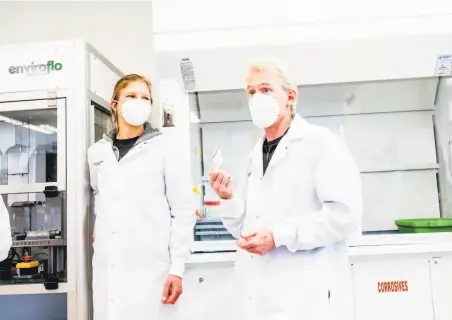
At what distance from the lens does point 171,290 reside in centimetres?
162

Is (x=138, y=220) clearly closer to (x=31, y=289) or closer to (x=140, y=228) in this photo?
(x=140, y=228)

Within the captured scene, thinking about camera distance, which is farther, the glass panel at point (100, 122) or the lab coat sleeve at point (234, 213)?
the glass panel at point (100, 122)

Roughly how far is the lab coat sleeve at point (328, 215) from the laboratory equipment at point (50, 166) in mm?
1055

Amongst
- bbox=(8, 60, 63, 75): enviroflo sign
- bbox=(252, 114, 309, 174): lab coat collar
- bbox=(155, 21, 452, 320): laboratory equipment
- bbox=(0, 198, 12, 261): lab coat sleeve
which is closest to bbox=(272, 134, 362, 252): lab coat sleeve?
bbox=(252, 114, 309, 174): lab coat collar

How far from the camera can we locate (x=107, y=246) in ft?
5.44

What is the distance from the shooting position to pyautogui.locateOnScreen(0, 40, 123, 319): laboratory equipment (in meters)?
1.86

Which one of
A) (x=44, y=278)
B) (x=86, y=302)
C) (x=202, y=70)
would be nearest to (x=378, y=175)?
(x=202, y=70)

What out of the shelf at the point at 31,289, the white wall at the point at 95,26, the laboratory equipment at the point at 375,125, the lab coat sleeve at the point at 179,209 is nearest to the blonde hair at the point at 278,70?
the laboratory equipment at the point at 375,125

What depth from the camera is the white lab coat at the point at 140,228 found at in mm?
1611

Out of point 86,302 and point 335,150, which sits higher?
point 335,150

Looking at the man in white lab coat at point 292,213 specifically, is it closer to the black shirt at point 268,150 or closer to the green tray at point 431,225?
the black shirt at point 268,150

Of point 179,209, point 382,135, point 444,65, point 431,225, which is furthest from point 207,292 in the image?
point 444,65

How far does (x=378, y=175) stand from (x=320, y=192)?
1.18 metres

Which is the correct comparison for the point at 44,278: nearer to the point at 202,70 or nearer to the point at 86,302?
the point at 86,302
